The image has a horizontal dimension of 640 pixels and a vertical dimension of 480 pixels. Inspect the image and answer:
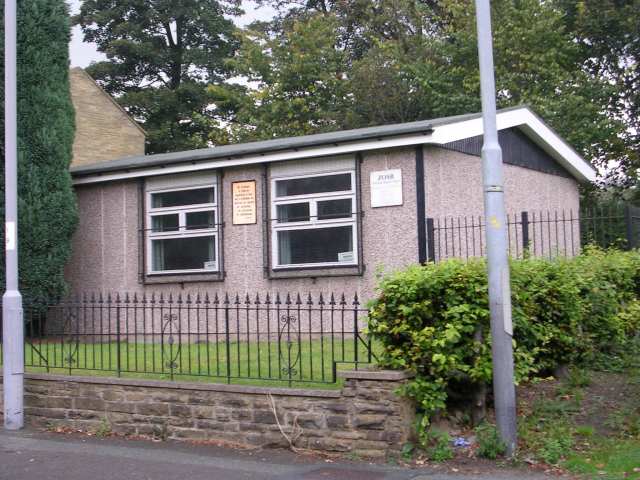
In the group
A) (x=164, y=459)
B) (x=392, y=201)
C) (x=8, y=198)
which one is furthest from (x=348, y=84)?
(x=164, y=459)

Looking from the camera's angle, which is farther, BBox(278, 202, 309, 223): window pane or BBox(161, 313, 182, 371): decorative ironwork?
BBox(278, 202, 309, 223): window pane

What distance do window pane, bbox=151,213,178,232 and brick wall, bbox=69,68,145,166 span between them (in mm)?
9555

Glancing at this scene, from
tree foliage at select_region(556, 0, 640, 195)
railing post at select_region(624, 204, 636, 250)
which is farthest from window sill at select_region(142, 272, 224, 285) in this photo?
tree foliage at select_region(556, 0, 640, 195)

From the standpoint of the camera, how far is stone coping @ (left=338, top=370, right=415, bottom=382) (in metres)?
7.54

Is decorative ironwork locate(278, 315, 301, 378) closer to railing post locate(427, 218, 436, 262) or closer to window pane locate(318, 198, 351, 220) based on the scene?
window pane locate(318, 198, 351, 220)

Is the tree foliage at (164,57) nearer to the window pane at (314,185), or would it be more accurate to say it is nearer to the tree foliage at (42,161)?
the tree foliage at (42,161)

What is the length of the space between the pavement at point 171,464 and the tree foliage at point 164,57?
2717 centimetres

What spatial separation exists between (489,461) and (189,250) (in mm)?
8646

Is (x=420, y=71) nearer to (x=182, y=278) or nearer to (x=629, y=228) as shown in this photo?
(x=182, y=278)

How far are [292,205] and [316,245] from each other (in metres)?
0.81

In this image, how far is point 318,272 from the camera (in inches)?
530

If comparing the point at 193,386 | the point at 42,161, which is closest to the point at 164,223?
the point at 42,161

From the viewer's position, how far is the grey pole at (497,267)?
24.2ft

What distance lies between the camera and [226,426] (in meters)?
8.50
